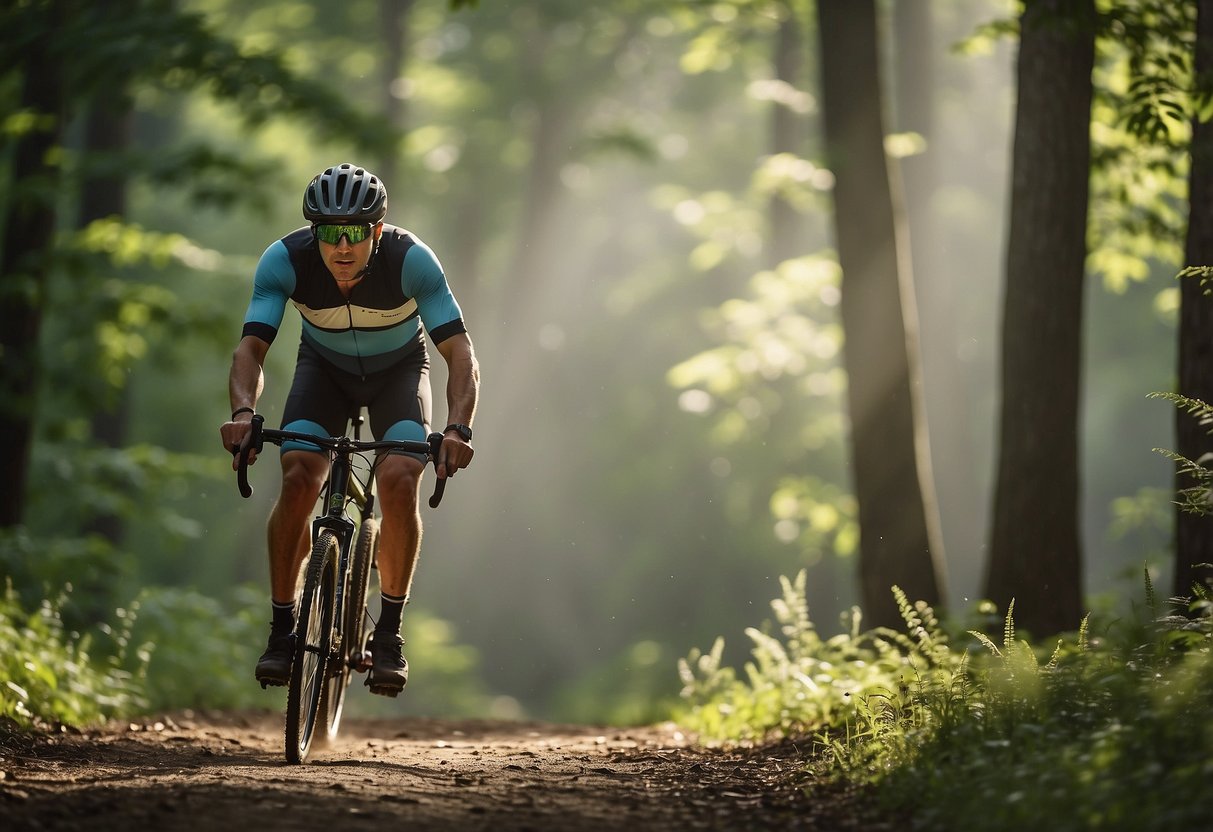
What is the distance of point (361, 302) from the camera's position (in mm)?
6395

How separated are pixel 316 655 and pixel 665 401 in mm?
24255

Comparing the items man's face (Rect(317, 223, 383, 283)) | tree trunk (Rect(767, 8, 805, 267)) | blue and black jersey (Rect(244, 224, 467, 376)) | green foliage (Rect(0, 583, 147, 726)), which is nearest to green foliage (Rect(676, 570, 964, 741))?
blue and black jersey (Rect(244, 224, 467, 376))

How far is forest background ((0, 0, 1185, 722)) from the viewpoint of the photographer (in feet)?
40.8

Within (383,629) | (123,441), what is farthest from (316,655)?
(123,441)

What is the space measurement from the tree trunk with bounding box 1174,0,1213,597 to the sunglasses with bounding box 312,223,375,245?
4471mm

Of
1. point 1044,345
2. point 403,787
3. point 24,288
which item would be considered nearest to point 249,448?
point 403,787

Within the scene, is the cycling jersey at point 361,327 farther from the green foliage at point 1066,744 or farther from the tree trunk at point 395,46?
the tree trunk at point 395,46

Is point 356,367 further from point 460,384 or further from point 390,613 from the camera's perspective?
point 390,613

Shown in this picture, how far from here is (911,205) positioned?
68.8 feet

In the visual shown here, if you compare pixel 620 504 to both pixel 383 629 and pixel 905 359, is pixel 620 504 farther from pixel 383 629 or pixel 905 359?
pixel 383 629

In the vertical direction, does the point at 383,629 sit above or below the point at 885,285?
below

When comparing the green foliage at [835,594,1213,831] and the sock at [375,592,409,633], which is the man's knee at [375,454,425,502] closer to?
the sock at [375,592,409,633]

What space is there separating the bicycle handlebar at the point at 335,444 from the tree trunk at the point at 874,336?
446cm

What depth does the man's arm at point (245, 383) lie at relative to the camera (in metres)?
5.67
